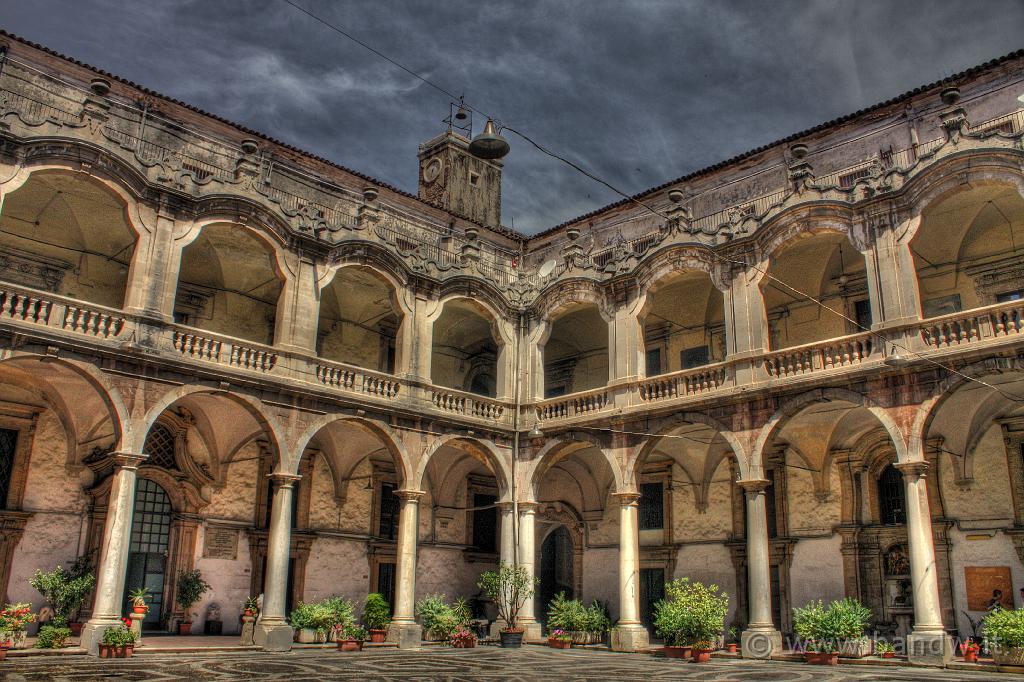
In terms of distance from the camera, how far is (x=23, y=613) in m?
14.5

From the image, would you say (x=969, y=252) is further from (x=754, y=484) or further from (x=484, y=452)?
(x=484, y=452)

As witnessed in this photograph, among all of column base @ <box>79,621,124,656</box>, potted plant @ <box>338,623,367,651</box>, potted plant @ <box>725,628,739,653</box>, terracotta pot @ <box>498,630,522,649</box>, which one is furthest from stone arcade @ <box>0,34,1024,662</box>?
terracotta pot @ <box>498,630,522,649</box>

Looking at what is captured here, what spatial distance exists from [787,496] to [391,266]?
11.0 metres

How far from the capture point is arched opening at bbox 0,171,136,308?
18.0m

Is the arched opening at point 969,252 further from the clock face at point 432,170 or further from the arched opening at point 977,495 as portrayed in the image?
the clock face at point 432,170

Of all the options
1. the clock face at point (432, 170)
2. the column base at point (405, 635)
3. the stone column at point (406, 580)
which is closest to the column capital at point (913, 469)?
the stone column at point (406, 580)

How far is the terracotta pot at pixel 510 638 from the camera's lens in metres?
19.3

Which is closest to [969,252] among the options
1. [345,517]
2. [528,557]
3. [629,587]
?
[629,587]

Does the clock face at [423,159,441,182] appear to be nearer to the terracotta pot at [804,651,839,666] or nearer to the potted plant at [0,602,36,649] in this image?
the potted plant at [0,602,36,649]

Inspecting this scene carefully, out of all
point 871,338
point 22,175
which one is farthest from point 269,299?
point 871,338

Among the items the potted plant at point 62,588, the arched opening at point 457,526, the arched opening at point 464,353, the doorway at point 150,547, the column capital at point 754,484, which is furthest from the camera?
the arched opening at point 464,353

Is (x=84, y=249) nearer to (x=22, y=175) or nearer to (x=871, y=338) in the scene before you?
(x=22, y=175)

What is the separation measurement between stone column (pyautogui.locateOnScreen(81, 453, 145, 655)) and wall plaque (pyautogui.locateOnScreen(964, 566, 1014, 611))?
53.6 feet

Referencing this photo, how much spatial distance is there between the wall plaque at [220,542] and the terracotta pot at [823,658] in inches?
518
